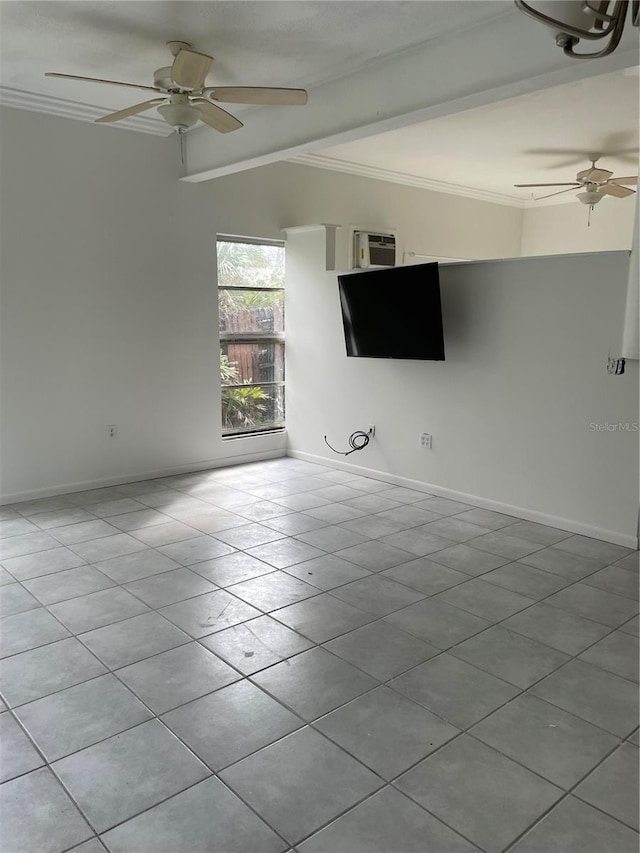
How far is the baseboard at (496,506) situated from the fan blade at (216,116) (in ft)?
9.17

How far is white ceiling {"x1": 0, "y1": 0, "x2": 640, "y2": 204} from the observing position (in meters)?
2.98

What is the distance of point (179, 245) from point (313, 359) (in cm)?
148

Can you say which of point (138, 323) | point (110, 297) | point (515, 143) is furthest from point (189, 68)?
point (515, 143)

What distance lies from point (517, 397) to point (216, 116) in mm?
2484

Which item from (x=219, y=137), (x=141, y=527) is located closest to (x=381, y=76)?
(x=219, y=137)

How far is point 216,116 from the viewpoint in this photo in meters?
3.53

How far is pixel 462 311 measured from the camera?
176 inches

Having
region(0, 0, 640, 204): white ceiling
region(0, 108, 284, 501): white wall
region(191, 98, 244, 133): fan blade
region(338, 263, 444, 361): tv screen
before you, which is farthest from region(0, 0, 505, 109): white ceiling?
region(338, 263, 444, 361): tv screen

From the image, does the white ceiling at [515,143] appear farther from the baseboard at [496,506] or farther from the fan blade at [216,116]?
the baseboard at [496,506]

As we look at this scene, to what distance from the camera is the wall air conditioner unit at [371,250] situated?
20.5ft

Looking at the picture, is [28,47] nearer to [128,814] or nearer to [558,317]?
[558,317]

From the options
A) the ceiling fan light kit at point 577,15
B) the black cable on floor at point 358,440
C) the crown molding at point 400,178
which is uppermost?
the crown molding at point 400,178

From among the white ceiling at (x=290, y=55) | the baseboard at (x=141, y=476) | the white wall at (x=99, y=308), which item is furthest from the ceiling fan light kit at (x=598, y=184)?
the baseboard at (x=141, y=476)

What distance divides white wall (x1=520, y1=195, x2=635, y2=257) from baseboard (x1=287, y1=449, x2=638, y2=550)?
3959 millimetres
